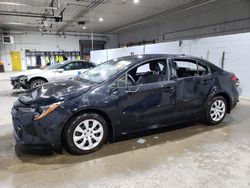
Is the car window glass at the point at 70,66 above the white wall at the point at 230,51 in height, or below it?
below

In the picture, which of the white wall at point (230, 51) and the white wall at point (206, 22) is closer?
the white wall at point (230, 51)

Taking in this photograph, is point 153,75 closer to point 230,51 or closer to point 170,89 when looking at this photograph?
point 170,89

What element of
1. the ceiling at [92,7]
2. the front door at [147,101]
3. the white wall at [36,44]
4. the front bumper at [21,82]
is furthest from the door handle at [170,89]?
the white wall at [36,44]

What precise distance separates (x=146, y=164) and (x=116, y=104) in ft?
2.81

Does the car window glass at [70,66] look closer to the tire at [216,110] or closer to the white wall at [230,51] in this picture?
the white wall at [230,51]

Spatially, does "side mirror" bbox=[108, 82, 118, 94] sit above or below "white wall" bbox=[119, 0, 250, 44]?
below

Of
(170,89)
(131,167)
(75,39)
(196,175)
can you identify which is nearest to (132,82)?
(170,89)

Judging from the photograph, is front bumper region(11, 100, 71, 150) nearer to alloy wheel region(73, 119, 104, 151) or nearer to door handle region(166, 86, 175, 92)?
alloy wheel region(73, 119, 104, 151)

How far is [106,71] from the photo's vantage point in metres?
3.12

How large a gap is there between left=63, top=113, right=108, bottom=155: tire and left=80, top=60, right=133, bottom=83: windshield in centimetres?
59

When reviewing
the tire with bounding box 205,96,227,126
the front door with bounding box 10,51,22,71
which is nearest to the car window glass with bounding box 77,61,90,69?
the tire with bounding box 205,96,227,126

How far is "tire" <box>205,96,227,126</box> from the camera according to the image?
3491mm

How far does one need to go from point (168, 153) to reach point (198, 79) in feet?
4.63

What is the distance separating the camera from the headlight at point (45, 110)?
232 cm
